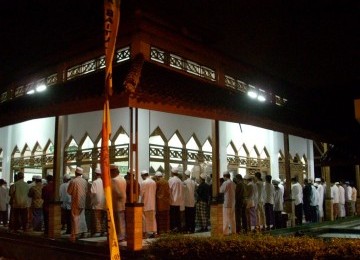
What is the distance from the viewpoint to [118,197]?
10.4 metres

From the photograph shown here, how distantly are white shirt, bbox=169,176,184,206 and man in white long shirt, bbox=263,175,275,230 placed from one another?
305 cm

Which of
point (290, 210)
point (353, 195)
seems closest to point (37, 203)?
point (290, 210)

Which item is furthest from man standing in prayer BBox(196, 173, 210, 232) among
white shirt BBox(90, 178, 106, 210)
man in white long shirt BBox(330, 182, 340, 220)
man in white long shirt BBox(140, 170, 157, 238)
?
man in white long shirt BBox(330, 182, 340, 220)

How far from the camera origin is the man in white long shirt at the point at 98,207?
11.2 meters

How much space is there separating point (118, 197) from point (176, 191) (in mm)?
2178

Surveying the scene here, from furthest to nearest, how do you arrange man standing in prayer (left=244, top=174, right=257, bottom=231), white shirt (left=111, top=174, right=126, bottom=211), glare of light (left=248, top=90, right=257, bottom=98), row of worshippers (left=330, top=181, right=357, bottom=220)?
row of worshippers (left=330, top=181, right=357, bottom=220) → glare of light (left=248, top=90, right=257, bottom=98) → man standing in prayer (left=244, top=174, right=257, bottom=231) → white shirt (left=111, top=174, right=126, bottom=211)

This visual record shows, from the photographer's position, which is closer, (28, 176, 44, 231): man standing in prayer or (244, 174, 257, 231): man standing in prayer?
(244, 174, 257, 231): man standing in prayer

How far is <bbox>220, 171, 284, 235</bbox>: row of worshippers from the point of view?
40.2 feet

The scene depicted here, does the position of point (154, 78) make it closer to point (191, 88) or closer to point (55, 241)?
point (191, 88)

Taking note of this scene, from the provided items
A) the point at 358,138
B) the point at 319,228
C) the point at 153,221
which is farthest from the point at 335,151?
the point at 153,221

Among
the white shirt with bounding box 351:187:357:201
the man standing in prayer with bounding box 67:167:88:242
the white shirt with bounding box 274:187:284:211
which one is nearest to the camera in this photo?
the man standing in prayer with bounding box 67:167:88:242

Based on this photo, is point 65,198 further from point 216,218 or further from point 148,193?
point 216,218

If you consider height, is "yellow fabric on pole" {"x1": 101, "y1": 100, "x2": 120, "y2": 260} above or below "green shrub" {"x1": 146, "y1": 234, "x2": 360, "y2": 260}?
above

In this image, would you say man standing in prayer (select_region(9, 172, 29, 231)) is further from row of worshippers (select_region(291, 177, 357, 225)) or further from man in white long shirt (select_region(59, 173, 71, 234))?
row of worshippers (select_region(291, 177, 357, 225))
